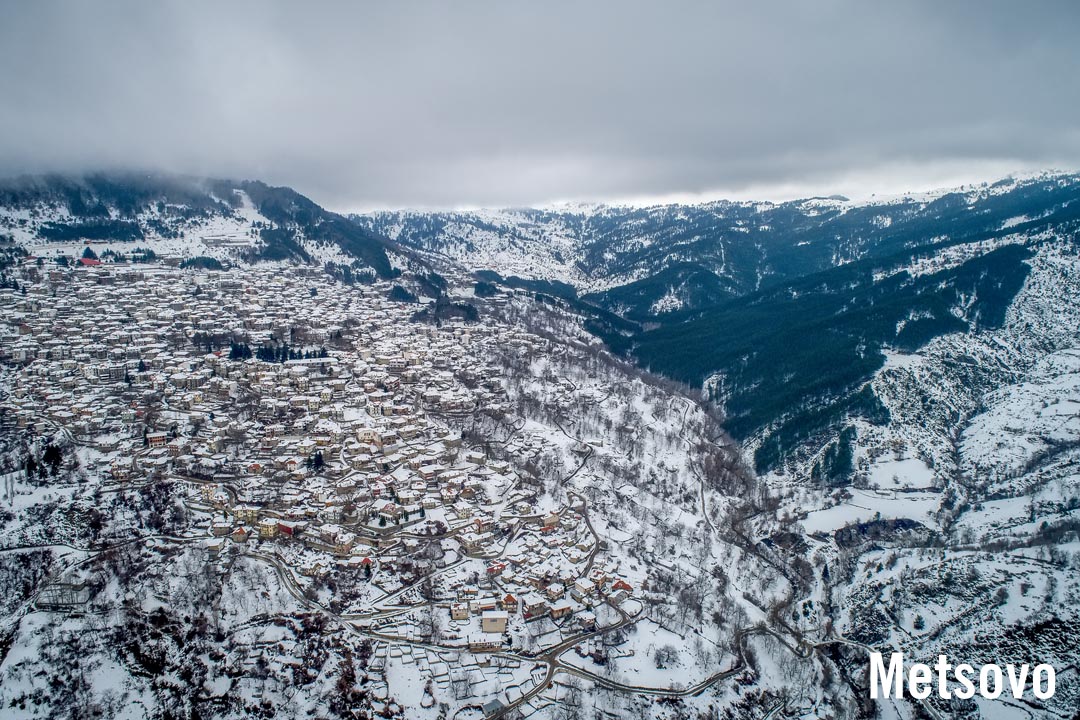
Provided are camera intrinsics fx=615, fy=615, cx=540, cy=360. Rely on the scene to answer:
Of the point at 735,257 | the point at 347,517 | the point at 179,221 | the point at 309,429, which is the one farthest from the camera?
the point at 735,257

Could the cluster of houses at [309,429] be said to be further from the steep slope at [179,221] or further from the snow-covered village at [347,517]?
the steep slope at [179,221]

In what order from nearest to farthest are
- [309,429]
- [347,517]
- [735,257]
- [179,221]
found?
[347,517], [309,429], [179,221], [735,257]

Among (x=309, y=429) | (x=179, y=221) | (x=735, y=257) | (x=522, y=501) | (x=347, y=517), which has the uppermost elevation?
(x=735, y=257)

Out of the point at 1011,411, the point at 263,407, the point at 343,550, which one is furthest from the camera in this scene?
the point at 1011,411

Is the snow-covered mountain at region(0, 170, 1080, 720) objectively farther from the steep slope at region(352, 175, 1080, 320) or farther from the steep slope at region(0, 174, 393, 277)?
the steep slope at region(352, 175, 1080, 320)

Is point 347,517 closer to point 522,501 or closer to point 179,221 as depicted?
point 522,501

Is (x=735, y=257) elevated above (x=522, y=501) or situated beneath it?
elevated above

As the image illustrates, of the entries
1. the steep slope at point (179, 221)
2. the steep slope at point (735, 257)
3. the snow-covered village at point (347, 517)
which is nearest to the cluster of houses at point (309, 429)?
the snow-covered village at point (347, 517)

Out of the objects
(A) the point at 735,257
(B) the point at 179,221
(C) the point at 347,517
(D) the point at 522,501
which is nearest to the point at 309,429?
(C) the point at 347,517

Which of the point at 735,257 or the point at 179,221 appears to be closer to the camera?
the point at 179,221

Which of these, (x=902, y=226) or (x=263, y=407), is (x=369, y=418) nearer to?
(x=263, y=407)

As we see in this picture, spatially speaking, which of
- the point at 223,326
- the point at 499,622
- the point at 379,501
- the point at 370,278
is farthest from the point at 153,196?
the point at 499,622
